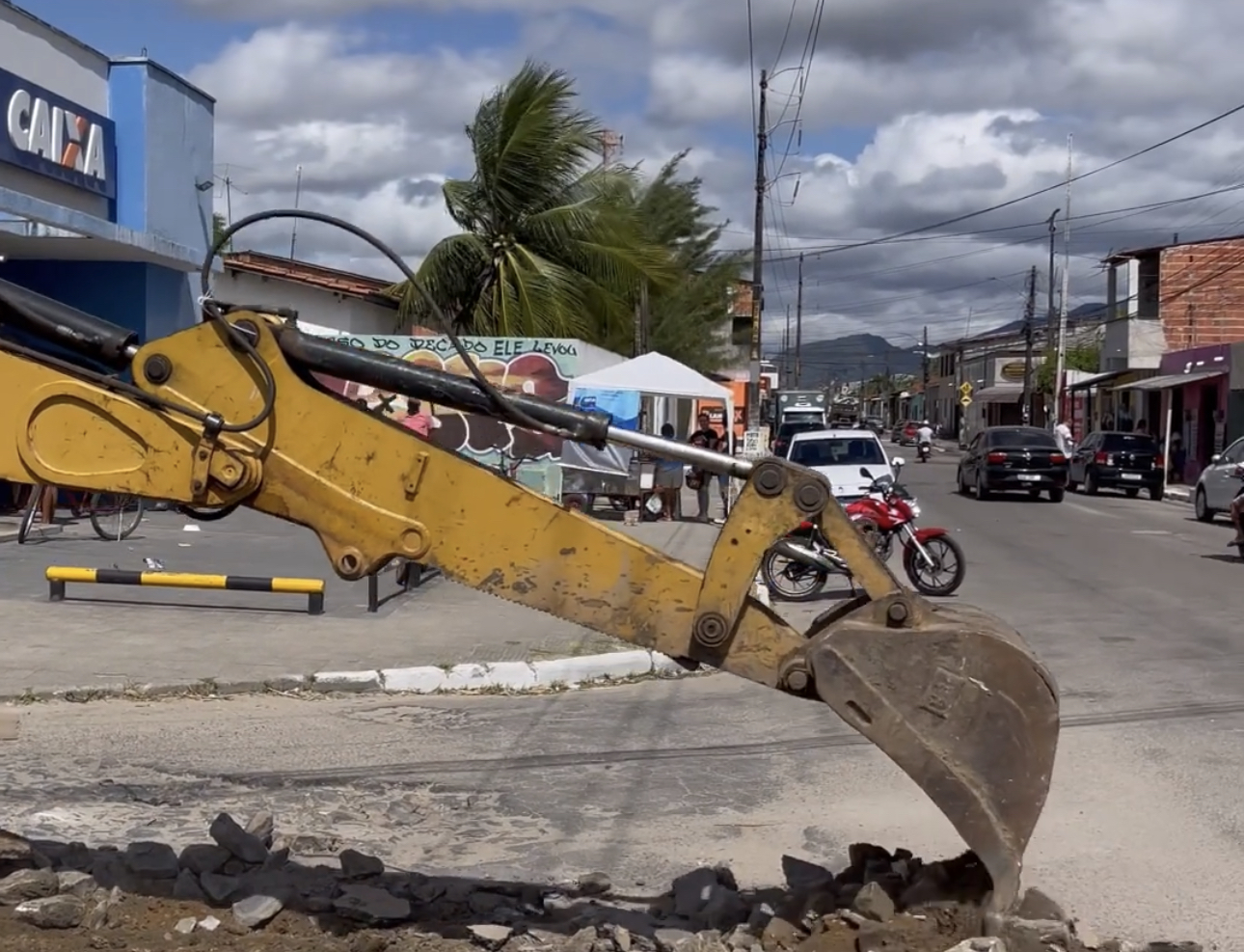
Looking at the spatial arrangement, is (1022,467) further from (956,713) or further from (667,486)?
(956,713)

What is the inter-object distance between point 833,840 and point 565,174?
25094 mm

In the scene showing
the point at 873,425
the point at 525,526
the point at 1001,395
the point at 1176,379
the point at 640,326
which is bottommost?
the point at 873,425

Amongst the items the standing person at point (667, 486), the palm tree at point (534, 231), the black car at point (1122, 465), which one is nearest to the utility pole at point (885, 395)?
the black car at point (1122, 465)

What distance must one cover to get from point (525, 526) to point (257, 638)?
7693 mm

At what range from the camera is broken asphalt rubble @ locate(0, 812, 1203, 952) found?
5.00m

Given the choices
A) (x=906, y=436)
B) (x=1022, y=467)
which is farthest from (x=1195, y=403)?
(x=906, y=436)

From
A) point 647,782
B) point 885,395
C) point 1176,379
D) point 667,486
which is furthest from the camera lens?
point 885,395

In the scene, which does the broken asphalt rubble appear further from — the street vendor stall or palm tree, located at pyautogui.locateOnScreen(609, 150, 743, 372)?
palm tree, located at pyautogui.locateOnScreen(609, 150, 743, 372)

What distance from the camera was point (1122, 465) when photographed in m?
36.2

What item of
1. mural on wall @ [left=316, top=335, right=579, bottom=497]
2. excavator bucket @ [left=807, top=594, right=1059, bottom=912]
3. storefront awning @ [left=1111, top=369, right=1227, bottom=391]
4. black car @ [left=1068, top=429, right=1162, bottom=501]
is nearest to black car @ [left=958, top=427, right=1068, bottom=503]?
black car @ [left=1068, top=429, right=1162, bottom=501]

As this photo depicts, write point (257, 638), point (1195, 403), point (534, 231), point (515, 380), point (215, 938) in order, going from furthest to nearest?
1. point (1195, 403)
2. point (534, 231)
3. point (515, 380)
4. point (257, 638)
5. point (215, 938)

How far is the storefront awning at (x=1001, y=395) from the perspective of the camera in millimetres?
87762

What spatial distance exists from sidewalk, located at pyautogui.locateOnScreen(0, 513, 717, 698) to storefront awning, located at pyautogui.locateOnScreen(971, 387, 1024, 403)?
2995 inches

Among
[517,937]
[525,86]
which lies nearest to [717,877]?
[517,937]
